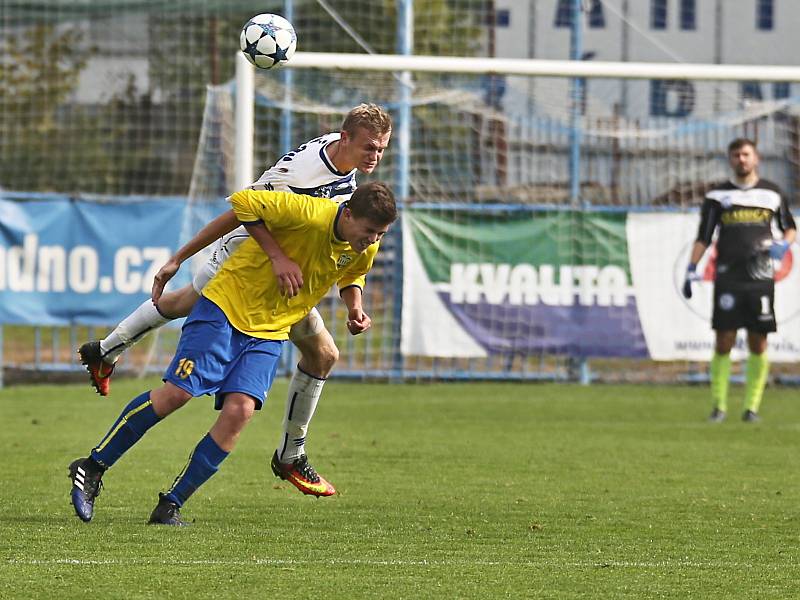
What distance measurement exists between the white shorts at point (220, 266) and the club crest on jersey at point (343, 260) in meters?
0.49

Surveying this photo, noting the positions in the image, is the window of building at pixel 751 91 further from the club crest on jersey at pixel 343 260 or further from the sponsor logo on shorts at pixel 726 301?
the club crest on jersey at pixel 343 260

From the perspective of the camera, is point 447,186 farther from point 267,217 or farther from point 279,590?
point 279,590

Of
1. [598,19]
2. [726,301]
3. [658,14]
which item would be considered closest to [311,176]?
[726,301]

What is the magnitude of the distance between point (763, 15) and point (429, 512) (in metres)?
20.7

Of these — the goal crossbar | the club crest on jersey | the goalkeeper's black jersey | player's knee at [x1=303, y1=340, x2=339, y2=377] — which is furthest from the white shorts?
the goal crossbar

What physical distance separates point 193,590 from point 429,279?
965 centimetres

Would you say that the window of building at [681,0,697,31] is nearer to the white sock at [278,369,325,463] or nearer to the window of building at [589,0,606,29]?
the window of building at [589,0,606,29]

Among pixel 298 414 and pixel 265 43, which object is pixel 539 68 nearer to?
pixel 265 43

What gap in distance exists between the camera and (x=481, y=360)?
1494 cm

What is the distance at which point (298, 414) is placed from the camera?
285 inches

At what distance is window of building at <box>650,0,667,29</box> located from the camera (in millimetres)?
26641

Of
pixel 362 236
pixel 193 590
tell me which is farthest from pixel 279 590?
pixel 362 236

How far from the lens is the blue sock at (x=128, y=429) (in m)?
6.28

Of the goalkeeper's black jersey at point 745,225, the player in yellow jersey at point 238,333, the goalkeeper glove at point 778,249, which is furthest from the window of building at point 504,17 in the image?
the player in yellow jersey at point 238,333
